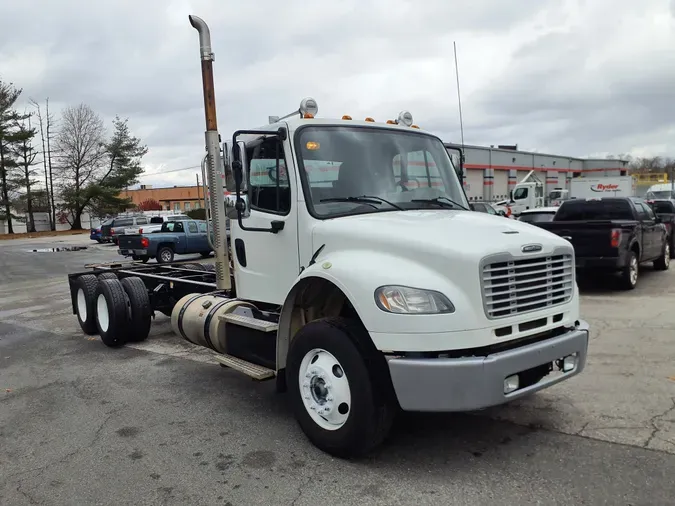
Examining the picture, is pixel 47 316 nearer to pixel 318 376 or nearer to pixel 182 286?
pixel 182 286

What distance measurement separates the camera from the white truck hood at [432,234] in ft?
12.4

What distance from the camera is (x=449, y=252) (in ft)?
12.2

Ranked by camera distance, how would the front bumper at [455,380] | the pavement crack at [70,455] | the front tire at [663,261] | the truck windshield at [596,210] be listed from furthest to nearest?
the front tire at [663,261]
the truck windshield at [596,210]
the pavement crack at [70,455]
the front bumper at [455,380]

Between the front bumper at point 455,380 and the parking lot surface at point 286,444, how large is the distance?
22.2 inches

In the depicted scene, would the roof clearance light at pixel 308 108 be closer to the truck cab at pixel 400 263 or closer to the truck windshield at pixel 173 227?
the truck cab at pixel 400 263

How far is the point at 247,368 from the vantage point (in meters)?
4.99

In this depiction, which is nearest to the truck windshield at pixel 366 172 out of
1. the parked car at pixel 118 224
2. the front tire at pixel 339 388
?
the front tire at pixel 339 388

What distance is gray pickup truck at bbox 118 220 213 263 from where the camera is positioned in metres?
21.5

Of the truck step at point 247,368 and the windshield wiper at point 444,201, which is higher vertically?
the windshield wiper at point 444,201

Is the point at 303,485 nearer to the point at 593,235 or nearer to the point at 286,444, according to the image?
the point at 286,444

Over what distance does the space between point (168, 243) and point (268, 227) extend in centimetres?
1872

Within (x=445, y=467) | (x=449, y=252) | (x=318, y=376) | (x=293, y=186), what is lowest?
(x=445, y=467)

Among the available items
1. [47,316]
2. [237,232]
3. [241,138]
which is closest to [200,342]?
[237,232]

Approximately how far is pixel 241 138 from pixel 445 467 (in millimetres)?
3181
